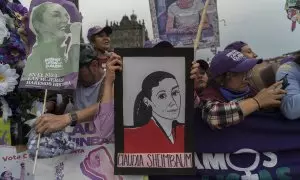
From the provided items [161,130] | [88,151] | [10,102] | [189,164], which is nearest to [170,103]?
[161,130]

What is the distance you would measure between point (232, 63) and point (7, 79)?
65.9 inches

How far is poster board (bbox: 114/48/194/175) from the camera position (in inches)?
114

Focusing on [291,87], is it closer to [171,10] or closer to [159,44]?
[159,44]

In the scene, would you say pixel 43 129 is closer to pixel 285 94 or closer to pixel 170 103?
pixel 170 103

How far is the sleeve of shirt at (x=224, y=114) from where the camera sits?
2.83m

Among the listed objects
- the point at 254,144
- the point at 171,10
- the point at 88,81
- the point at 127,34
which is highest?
the point at 127,34

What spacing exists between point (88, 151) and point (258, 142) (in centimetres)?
116

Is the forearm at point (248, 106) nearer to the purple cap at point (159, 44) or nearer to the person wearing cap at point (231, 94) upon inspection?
the person wearing cap at point (231, 94)

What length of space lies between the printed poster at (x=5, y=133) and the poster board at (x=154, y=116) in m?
0.96

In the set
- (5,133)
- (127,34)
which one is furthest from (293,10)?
(127,34)

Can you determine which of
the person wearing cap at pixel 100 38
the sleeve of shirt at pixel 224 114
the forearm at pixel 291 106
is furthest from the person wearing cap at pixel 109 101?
the person wearing cap at pixel 100 38

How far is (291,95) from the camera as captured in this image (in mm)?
2932

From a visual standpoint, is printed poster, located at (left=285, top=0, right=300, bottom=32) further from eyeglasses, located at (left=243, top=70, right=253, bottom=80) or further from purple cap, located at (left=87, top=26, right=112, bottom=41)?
purple cap, located at (left=87, top=26, right=112, bottom=41)

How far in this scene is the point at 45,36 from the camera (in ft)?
10.4
